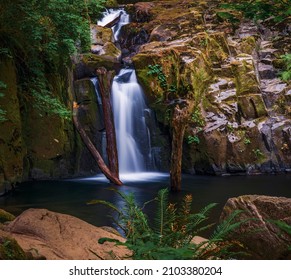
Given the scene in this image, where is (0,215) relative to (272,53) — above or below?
below

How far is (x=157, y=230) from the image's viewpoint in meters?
3.03

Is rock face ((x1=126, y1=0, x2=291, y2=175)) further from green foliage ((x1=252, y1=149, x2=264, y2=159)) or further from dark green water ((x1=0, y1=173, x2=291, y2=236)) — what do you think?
dark green water ((x1=0, y1=173, x2=291, y2=236))

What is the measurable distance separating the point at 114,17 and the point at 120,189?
12564 millimetres

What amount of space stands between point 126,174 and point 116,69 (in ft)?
16.6

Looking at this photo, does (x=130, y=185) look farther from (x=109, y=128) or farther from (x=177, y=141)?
(x=177, y=141)

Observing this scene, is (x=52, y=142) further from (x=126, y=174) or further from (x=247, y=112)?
(x=247, y=112)

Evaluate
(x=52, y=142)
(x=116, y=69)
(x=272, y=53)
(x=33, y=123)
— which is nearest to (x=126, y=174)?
(x=52, y=142)

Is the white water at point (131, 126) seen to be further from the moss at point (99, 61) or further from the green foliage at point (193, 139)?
the green foliage at point (193, 139)

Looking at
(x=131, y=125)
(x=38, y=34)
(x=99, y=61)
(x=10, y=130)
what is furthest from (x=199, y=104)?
(x=38, y=34)

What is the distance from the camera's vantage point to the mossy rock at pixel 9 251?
2.46m

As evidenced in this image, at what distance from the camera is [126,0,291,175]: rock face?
1366cm

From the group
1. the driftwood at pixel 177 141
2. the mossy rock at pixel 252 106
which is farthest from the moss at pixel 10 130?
the mossy rock at pixel 252 106

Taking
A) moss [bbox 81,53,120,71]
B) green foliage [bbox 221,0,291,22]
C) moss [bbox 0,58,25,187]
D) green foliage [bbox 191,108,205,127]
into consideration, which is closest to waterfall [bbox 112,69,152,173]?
moss [bbox 81,53,120,71]

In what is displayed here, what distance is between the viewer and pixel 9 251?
8.34 feet
